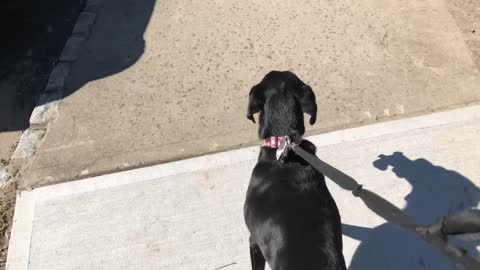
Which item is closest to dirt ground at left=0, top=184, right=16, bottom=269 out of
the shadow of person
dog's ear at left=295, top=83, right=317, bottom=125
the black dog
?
the black dog

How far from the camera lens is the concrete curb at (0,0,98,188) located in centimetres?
466

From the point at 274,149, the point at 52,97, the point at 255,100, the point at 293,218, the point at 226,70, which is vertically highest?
the point at 255,100

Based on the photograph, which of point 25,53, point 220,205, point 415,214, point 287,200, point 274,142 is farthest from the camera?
point 25,53

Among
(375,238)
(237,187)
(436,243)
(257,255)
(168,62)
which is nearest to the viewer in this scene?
(436,243)

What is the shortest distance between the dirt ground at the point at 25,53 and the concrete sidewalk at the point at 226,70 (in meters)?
0.33

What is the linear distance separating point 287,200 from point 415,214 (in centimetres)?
147

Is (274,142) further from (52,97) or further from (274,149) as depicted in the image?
(52,97)

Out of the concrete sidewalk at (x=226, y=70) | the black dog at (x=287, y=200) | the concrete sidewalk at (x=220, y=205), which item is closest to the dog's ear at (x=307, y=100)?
the black dog at (x=287, y=200)

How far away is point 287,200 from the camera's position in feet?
10.6

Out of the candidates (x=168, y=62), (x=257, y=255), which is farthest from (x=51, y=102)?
(x=257, y=255)

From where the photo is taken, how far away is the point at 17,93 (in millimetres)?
5277

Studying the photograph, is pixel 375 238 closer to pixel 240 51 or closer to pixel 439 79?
pixel 439 79

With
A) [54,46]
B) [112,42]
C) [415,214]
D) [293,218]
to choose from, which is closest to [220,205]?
[293,218]

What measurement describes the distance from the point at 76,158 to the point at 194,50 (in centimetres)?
176
